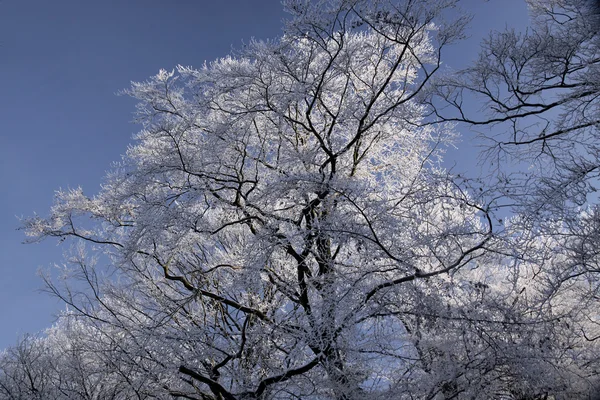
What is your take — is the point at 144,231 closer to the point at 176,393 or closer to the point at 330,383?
the point at 176,393

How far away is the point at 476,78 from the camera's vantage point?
618cm

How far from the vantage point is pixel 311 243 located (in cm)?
607

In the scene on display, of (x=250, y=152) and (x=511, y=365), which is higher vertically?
(x=250, y=152)

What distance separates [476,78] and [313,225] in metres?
2.84

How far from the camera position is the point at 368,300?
5332 millimetres

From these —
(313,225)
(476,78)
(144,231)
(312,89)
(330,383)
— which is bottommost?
(330,383)

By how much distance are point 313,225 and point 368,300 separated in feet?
3.64

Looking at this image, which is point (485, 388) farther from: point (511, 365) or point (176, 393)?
point (176, 393)

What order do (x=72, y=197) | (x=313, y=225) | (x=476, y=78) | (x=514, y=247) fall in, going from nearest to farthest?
(x=514, y=247) < (x=313, y=225) < (x=476, y=78) < (x=72, y=197)

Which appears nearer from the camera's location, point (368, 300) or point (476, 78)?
point (368, 300)

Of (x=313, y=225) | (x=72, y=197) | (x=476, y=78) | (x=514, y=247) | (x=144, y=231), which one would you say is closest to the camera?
(x=514, y=247)

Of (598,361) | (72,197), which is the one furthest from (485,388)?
(72,197)

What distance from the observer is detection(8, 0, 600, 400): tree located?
5.23 metres

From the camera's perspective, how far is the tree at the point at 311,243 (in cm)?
523
